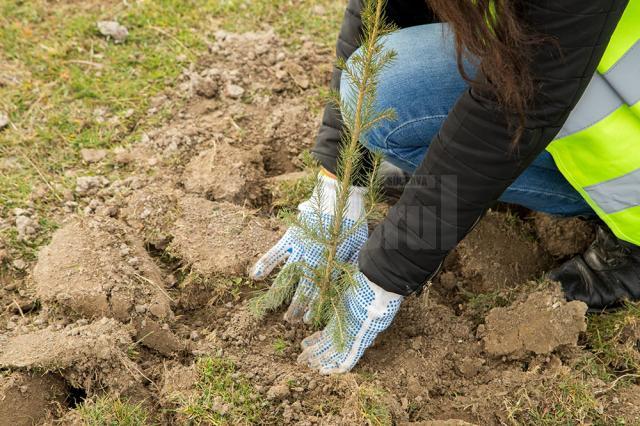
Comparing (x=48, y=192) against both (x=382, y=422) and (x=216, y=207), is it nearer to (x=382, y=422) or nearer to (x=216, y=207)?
(x=216, y=207)

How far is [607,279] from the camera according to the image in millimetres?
2299

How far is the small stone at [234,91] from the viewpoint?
2963mm

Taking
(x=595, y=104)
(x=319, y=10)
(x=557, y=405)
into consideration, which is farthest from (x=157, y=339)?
(x=319, y=10)

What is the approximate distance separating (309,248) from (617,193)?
3.27 ft

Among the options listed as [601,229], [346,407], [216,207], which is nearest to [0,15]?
[216,207]

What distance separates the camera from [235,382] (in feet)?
6.44

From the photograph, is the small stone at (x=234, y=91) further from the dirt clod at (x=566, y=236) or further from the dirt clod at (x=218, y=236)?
the dirt clod at (x=566, y=236)

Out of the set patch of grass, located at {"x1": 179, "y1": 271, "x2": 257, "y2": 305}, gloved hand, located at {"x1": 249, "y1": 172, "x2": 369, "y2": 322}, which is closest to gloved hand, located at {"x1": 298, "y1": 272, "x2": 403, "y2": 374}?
gloved hand, located at {"x1": 249, "y1": 172, "x2": 369, "y2": 322}

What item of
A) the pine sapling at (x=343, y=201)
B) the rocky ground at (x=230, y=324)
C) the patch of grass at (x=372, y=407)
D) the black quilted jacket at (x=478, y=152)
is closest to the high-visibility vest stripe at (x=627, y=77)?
the black quilted jacket at (x=478, y=152)

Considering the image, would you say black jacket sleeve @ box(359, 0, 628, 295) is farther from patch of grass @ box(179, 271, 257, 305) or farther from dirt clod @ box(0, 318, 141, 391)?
dirt clod @ box(0, 318, 141, 391)

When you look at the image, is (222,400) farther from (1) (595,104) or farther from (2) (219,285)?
(1) (595,104)

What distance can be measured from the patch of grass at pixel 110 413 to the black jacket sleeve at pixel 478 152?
2.66 feet

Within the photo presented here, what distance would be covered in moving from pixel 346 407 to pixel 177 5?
96.5 inches

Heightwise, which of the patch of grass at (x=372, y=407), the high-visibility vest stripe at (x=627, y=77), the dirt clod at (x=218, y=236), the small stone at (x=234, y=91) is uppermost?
the high-visibility vest stripe at (x=627, y=77)
